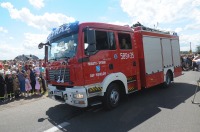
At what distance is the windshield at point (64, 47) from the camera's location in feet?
20.8

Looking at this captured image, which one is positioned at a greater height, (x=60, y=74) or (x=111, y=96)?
(x=60, y=74)

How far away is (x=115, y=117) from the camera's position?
6410 millimetres

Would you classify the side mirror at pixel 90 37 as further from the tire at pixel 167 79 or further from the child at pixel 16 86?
the child at pixel 16 86

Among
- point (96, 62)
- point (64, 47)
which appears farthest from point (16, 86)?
point (96, 62)

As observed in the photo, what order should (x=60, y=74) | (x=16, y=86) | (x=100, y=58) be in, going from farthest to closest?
(x=16, y=86)
(x=60, y=74)
(x=100, y=58)

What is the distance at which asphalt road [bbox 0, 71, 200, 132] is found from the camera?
5.59 m

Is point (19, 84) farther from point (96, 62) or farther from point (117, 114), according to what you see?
point (117, 114)

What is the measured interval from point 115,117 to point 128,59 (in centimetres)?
234

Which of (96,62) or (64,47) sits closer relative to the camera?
(96,62)

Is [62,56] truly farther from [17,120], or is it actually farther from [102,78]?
[17,120]

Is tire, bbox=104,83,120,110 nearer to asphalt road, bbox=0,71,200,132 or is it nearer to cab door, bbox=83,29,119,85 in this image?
asphalt road, bbox=0,71,200,132

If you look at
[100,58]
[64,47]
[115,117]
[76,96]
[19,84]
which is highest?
[64,47]

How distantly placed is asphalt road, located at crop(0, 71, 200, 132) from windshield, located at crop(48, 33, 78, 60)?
1.93 metres

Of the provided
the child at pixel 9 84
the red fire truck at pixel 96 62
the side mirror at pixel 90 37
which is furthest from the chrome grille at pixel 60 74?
the child at pixel 9 84
